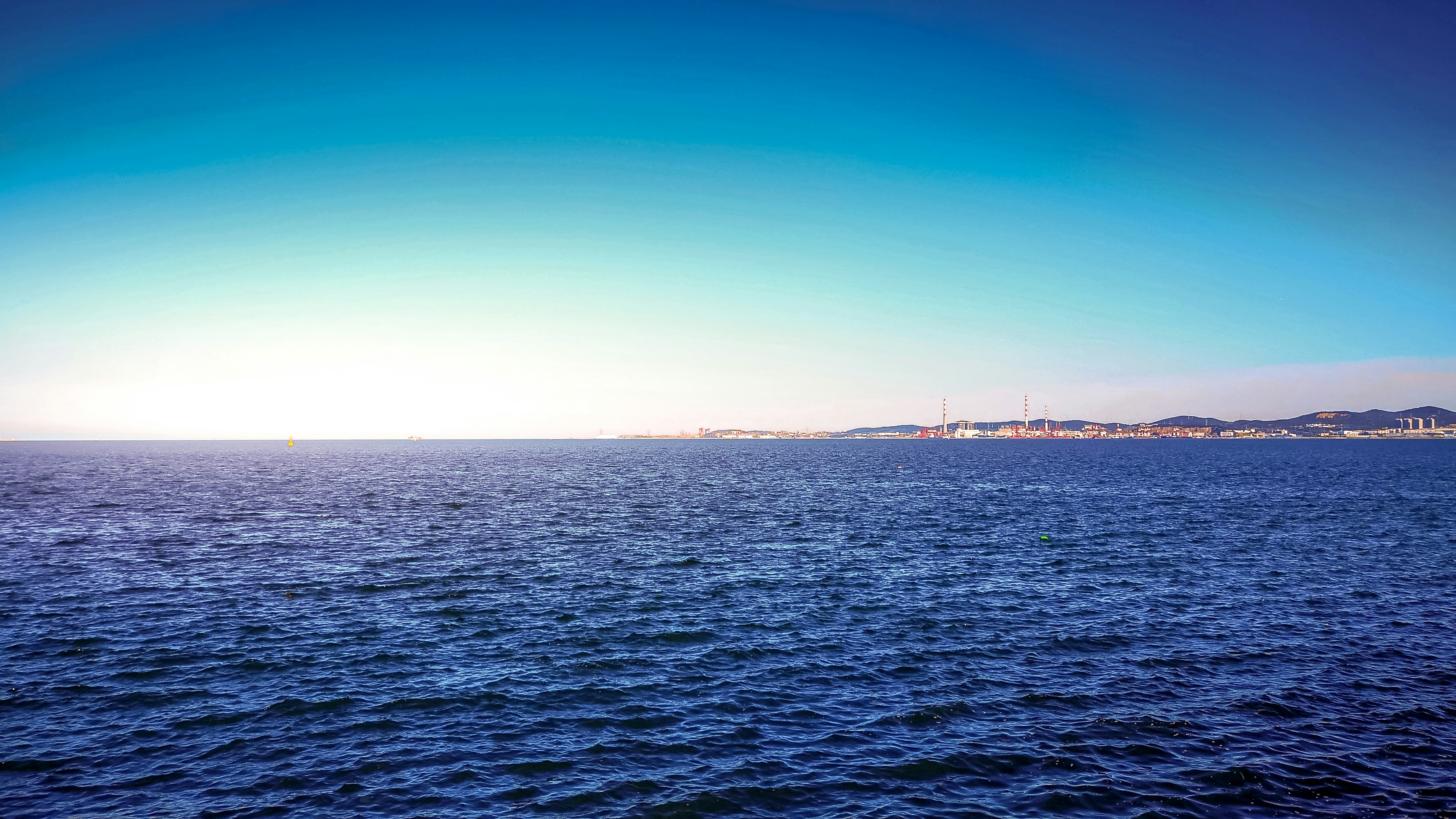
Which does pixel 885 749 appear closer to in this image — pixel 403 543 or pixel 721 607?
pixel 721 607

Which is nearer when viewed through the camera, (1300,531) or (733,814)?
(733,814)

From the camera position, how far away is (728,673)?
30.2 metres

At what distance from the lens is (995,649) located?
33.0 m

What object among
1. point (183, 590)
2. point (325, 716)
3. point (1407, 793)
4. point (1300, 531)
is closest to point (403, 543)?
point (183, 590)

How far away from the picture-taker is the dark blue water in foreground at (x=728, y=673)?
20969 millimetres

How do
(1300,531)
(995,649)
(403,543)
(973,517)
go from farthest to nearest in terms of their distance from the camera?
1. (973,517)
2. (1300,531)
3. (403,543)
4. (995,649)

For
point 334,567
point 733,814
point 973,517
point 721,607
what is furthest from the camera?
point 973,517

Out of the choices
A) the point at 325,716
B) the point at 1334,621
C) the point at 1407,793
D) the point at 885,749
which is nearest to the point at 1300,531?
the point at 1334,621

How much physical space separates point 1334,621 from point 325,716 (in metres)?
44.9

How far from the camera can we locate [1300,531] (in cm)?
6738

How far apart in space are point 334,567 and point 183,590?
9.07 m

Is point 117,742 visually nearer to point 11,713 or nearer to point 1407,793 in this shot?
point 11,713

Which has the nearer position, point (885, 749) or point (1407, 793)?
point (1407, 793)

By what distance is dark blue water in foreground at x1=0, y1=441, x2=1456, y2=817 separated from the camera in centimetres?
2097
